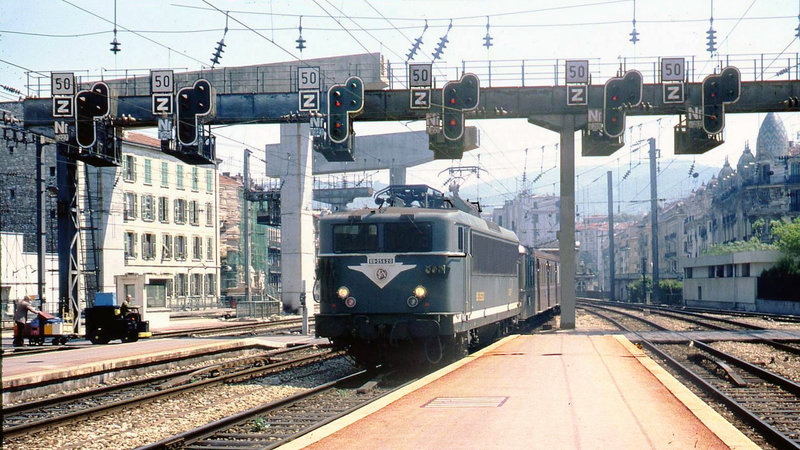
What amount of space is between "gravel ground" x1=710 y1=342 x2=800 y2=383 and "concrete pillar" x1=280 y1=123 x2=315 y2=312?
2642 cm

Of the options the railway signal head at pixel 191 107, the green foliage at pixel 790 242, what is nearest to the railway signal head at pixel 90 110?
the railway signal head at pixel 191 107

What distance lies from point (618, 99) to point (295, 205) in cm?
2294

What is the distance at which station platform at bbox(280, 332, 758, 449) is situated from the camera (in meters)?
8.80

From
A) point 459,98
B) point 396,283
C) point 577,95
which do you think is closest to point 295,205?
point 459,98

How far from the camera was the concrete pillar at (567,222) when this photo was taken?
2973 centimetres

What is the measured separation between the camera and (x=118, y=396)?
1501 cm

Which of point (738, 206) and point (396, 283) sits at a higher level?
point (738, 206)

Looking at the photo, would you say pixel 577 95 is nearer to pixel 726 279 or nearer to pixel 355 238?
pixel 355 238

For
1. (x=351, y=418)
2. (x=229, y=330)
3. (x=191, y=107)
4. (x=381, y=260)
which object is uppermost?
(x=191, y=107)

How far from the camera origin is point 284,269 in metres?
47.2

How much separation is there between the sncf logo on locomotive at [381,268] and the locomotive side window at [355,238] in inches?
10.2

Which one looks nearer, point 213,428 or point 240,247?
point 213,428

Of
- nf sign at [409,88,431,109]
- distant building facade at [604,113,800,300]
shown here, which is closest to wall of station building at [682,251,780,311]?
distant building facade at [604,113,800,300]

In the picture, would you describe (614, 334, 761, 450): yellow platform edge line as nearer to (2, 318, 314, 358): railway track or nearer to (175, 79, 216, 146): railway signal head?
(2, 318, 314, 358): railway track
